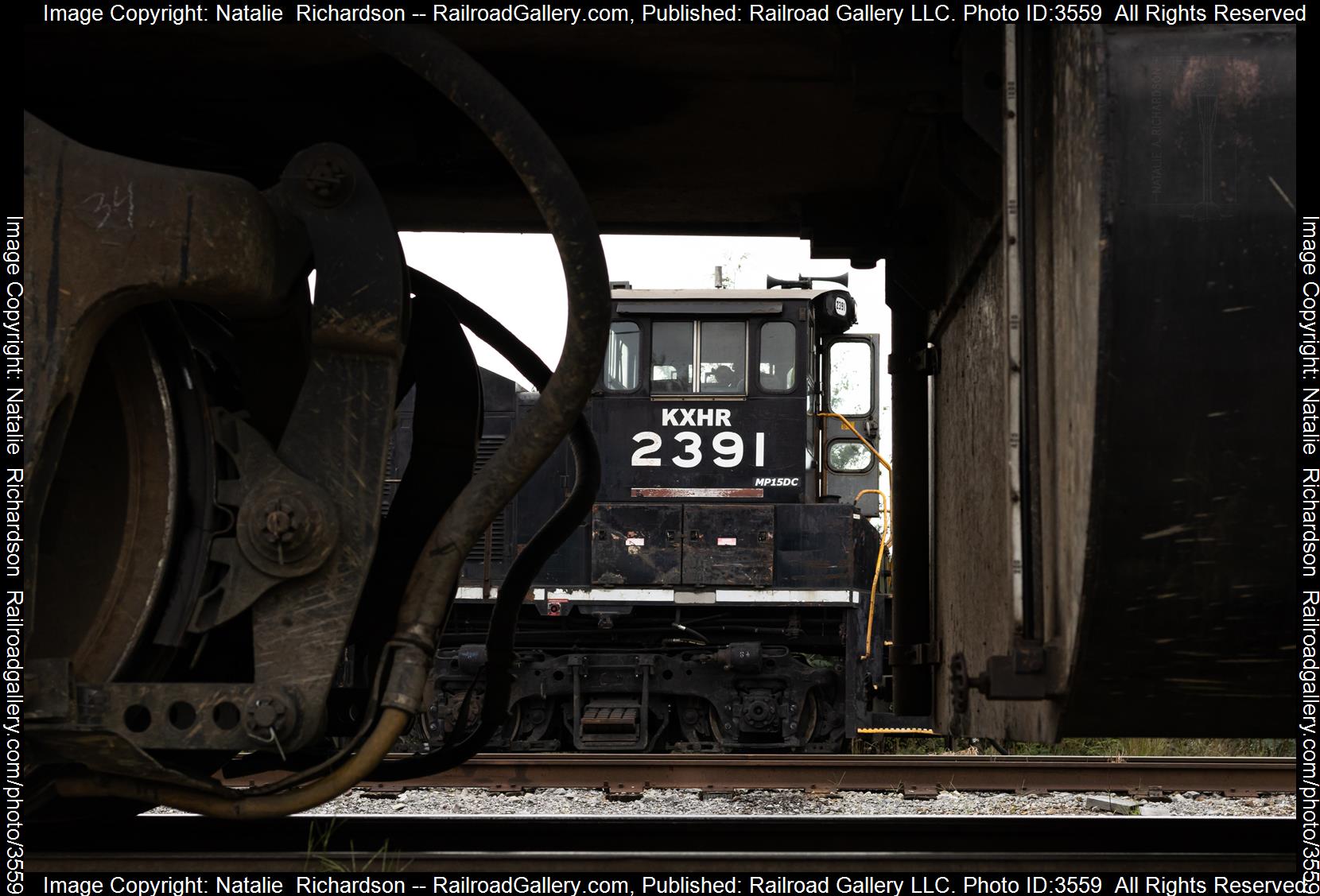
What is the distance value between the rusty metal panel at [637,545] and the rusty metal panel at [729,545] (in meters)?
0.10

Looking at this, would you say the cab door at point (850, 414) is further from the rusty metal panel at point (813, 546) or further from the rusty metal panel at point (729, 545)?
the rusty metal panel at point (729, 545)

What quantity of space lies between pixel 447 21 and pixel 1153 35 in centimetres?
135

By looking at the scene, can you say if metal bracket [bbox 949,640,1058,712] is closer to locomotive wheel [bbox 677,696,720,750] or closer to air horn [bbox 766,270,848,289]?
locomotive wheel [bbox 677,696,720,750]

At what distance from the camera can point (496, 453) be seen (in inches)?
87.0

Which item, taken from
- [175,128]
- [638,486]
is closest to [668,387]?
[638,486]

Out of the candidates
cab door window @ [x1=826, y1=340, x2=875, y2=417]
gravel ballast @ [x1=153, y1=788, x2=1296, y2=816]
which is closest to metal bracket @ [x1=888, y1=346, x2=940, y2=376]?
gravel ballast @ [x1=153, y1=788, x2=1296, y2=816]

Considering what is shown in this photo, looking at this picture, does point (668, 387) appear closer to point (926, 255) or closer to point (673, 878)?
point (926, 255)

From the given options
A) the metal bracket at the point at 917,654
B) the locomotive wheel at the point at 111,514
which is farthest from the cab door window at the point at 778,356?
the locomotive wheel at the point at 111,514

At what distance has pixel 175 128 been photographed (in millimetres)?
2971

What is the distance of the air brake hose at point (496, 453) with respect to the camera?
2.14 metres

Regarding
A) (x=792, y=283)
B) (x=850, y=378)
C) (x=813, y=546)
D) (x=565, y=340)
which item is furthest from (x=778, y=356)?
(x=565, y=340)

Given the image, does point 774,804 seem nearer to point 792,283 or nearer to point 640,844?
point 640,844

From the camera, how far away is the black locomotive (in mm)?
9242

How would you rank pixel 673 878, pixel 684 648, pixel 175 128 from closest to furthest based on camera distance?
pixel 673 878 → pixel 175 128 → pixel 684 648
